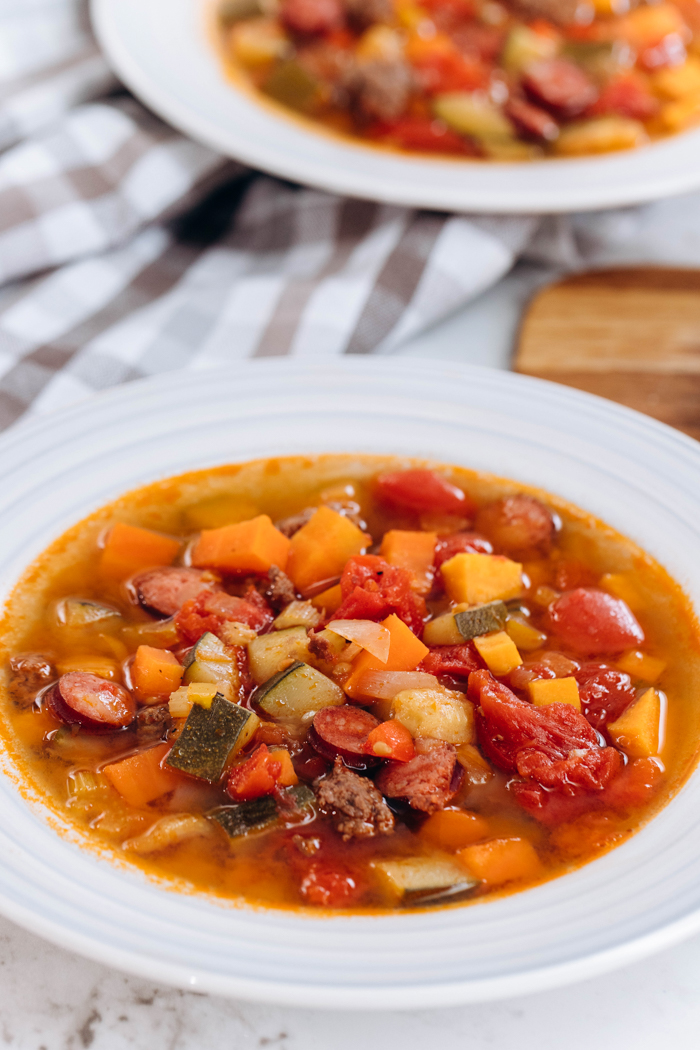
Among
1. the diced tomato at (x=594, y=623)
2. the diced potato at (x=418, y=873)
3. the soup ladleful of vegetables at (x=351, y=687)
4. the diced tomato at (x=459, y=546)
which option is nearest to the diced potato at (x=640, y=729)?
the soup ladleful of vegetables at (x=351, y=687)

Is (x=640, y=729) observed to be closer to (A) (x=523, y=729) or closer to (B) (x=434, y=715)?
(A) (x=523, y=729)

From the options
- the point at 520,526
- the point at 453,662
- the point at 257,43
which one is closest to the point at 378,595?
the point at 453,662

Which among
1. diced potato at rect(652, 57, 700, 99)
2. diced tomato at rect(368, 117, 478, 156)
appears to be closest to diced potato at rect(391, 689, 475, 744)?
diced tomato at rect(368, 117, 478, 156)

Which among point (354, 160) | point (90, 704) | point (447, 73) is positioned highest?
point (447, 73)

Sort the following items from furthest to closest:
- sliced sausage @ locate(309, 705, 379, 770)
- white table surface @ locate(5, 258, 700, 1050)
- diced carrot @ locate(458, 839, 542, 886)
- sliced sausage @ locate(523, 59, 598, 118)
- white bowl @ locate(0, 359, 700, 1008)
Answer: sliced sausage @ locate(523, 59, 598, 118) < sliced sausage @ locate(309, 705, 379, 770) < diced carrot @ locate(458, 839, 542, 886) < white table surface @ locate(5, 258, 700, 1050) < white bowl @ locate(0, 359, 700, 1008)

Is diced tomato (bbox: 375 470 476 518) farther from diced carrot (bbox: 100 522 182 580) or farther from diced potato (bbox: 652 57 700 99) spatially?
diced potato (bbox: 652 57 700 99)

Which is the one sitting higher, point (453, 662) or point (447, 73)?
point (447, 73)

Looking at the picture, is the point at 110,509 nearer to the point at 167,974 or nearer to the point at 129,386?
the point at 129,386
